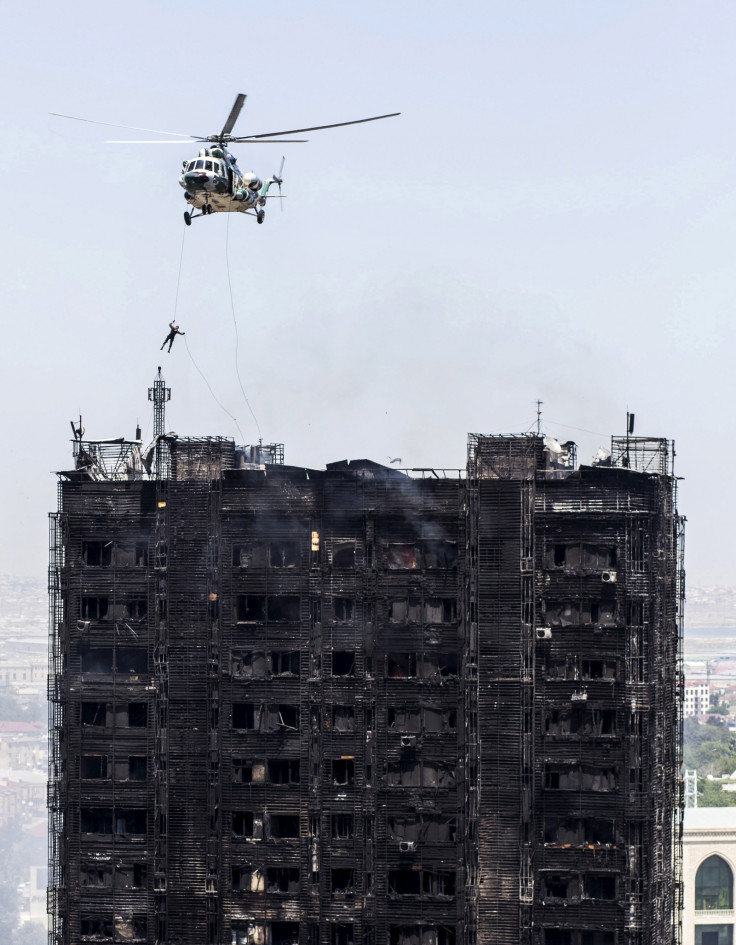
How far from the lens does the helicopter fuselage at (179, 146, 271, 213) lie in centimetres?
10294

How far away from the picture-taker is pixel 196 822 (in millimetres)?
108562

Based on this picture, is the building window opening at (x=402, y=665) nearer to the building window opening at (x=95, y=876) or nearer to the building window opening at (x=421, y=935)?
the building window opening at (x=421, y=935)

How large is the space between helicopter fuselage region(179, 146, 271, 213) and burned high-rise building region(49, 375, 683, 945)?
730 inches

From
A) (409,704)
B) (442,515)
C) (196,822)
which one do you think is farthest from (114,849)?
(442,515)

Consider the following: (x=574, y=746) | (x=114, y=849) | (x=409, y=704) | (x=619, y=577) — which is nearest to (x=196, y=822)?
(x=114, y=849)

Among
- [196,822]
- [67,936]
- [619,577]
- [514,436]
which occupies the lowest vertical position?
[67,936]

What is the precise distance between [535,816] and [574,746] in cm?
536

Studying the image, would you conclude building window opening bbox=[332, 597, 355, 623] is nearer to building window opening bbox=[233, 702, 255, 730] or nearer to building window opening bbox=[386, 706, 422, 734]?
building window opening bbox=[386, 706, 422, 734]

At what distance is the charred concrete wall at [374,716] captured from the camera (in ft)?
350

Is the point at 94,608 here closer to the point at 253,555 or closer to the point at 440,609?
the point at 253,555

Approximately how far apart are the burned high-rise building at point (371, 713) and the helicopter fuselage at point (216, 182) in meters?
18.5

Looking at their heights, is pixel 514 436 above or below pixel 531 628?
above

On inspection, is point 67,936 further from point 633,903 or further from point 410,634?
point 633,903

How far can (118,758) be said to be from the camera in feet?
359
